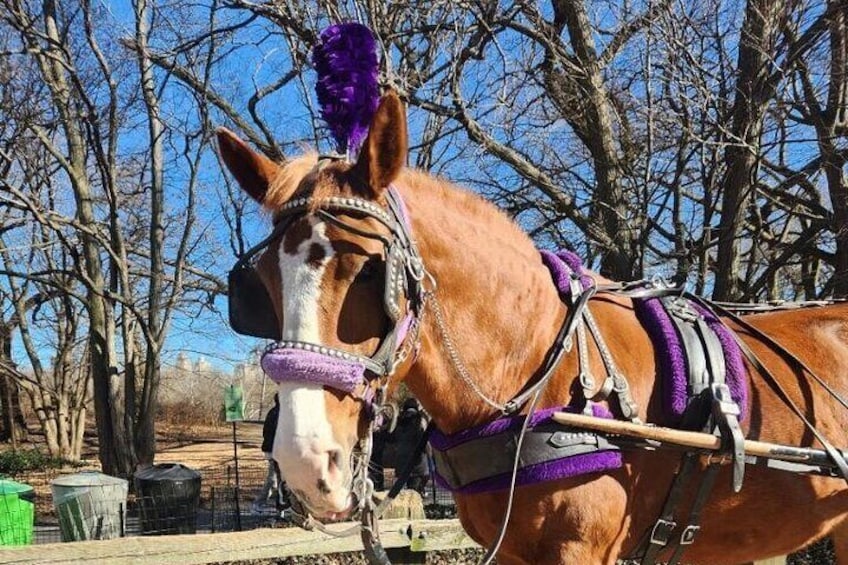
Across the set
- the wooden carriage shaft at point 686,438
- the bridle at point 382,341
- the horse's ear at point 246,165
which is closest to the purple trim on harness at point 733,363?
the wooden carriage shaft at point 686,438

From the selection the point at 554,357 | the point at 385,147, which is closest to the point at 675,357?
the point at 554,357

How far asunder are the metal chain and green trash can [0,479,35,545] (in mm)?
6938

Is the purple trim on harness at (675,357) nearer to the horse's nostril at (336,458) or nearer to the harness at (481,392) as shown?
the harness at (481,392)

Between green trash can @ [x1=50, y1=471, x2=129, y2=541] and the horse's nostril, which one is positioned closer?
the horse's nostril

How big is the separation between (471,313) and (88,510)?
732 centimetres

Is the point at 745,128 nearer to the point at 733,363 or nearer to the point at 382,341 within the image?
the point at 733,363

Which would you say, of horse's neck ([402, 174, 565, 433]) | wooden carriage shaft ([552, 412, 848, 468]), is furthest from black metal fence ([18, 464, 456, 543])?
wooden carriage shaft ([552, 412, 848, 468])

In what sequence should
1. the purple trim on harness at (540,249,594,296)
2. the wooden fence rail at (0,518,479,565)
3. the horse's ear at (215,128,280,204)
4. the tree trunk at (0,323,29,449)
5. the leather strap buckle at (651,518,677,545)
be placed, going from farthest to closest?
the tree trunk at (0,323,29,449) → the wooden fence rail at (0,518,479,565) → the purple trim on harness at (540,249,594,296) → the leather strap buckle at (651,518,677,545) → the horse's ear at (215,128,280,204)

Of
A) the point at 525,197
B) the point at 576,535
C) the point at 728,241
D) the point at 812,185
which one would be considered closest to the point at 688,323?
the point at 576,535

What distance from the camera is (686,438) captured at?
2002 millimetres

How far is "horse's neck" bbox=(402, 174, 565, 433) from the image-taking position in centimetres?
199

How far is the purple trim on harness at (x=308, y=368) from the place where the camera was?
Answer: 160 centimetres

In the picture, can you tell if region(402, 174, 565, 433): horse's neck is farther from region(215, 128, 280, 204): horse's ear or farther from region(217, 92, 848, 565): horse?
region(215, 128, 280, 204): horse's ear

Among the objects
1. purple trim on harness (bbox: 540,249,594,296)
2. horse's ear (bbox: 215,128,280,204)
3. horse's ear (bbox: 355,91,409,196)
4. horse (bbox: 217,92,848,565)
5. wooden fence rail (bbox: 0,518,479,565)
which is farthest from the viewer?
wooden fence rail (bbox: 0,518,479,565)
